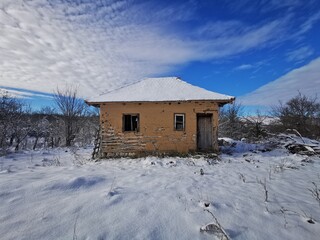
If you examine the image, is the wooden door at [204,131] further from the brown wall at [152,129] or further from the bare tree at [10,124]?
the bare tree at [10,124]

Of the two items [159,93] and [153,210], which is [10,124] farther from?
[153,210]

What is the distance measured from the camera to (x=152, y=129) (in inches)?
502

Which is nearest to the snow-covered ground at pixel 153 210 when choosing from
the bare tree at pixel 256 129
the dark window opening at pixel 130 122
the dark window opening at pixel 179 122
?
the dark window opening at pixel 179 122

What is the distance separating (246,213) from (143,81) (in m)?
12.4

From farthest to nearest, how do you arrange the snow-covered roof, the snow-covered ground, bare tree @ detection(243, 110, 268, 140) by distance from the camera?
bare tree @ detection(243, 110, 268, 140) → the snow-covered roof → the snow-covered ground

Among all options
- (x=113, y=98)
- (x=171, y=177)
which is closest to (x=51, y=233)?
(x=171, y=177)

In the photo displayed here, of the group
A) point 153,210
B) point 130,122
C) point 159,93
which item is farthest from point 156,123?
point 153,210

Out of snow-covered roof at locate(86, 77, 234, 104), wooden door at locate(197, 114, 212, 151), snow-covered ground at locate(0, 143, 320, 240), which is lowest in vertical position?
snow-covered ground at locate(0, 143, 320, 240)

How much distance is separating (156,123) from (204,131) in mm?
2880

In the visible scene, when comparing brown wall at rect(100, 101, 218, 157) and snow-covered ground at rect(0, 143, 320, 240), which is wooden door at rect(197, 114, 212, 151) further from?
snow-covered ground at rect(0, 143, 320, 240)

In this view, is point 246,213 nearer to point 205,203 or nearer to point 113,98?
point 205,203

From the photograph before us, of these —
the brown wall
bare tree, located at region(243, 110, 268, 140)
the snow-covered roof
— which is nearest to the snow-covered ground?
the brown wall

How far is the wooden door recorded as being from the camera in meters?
13.1

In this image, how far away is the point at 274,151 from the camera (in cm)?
1321
